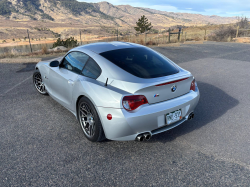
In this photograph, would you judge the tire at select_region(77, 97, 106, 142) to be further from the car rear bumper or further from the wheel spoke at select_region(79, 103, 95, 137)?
the car rear bumper

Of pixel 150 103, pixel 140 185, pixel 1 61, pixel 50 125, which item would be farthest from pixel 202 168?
pixel 1 61

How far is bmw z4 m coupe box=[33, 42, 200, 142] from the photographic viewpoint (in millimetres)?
2779

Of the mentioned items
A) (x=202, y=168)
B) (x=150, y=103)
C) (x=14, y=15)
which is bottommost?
(x=202, y=168)

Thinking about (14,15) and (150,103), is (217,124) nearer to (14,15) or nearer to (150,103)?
(150,103)

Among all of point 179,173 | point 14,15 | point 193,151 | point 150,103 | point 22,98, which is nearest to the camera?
point 179,173

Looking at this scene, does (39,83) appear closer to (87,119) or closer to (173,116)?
(87,119)

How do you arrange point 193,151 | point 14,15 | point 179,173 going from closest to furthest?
point 179,173
point 193,151
point 14,15

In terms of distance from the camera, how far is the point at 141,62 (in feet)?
11.2

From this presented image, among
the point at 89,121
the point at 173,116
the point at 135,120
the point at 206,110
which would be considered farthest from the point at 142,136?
the point at 206,110

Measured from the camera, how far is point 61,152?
10.2ft

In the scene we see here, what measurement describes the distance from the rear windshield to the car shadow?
1091 mm

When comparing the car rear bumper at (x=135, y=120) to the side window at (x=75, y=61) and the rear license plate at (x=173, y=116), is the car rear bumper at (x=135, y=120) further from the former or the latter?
the side window at (x=75, y=61)

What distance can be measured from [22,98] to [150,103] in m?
3.97

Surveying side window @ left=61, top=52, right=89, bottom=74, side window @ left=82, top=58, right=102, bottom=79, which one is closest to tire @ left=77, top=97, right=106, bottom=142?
side window @ left=82, top=58, right=102, bottom=79
